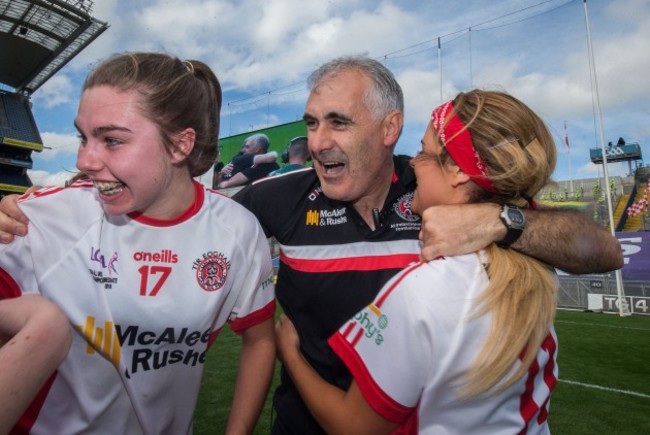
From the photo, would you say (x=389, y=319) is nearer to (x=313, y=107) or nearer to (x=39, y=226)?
(x=39, y=226)

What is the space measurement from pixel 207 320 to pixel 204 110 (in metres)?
0.88

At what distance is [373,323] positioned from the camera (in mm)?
1518

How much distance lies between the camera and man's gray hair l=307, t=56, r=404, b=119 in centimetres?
258

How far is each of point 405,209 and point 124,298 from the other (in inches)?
56.2

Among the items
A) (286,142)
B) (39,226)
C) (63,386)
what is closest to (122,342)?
(63,386)

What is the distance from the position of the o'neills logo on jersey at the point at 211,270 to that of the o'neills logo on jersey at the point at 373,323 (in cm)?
66

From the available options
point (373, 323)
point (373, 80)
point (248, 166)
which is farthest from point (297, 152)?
point (373, 323)

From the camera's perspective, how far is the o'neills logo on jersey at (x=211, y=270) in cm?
193

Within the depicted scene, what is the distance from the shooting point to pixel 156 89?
1.82 m

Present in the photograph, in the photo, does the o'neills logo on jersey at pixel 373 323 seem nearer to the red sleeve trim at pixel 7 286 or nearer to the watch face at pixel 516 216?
the watch face at pixel 516 216

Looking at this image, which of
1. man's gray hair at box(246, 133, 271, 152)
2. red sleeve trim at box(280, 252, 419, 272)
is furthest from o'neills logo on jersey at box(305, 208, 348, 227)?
man's gray hair at box(246, 133, 271, 152)

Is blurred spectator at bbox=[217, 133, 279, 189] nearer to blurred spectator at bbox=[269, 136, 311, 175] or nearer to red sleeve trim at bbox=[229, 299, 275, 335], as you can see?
blurred spectator at bbox=[269, 136, 311, 175]

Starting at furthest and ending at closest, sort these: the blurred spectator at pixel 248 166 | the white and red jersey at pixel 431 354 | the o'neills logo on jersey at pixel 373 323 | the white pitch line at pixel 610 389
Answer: the blurred spectator at pixel 248 166
the white pitch line at pixel 610 389
the o'neills logo on jersey at pixel 373 323
the white and red jersey at pixel 431 354

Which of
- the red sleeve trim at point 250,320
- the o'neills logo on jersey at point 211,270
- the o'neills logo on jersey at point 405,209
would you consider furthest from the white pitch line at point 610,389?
the o'neills logo on jersey at point 211,270
